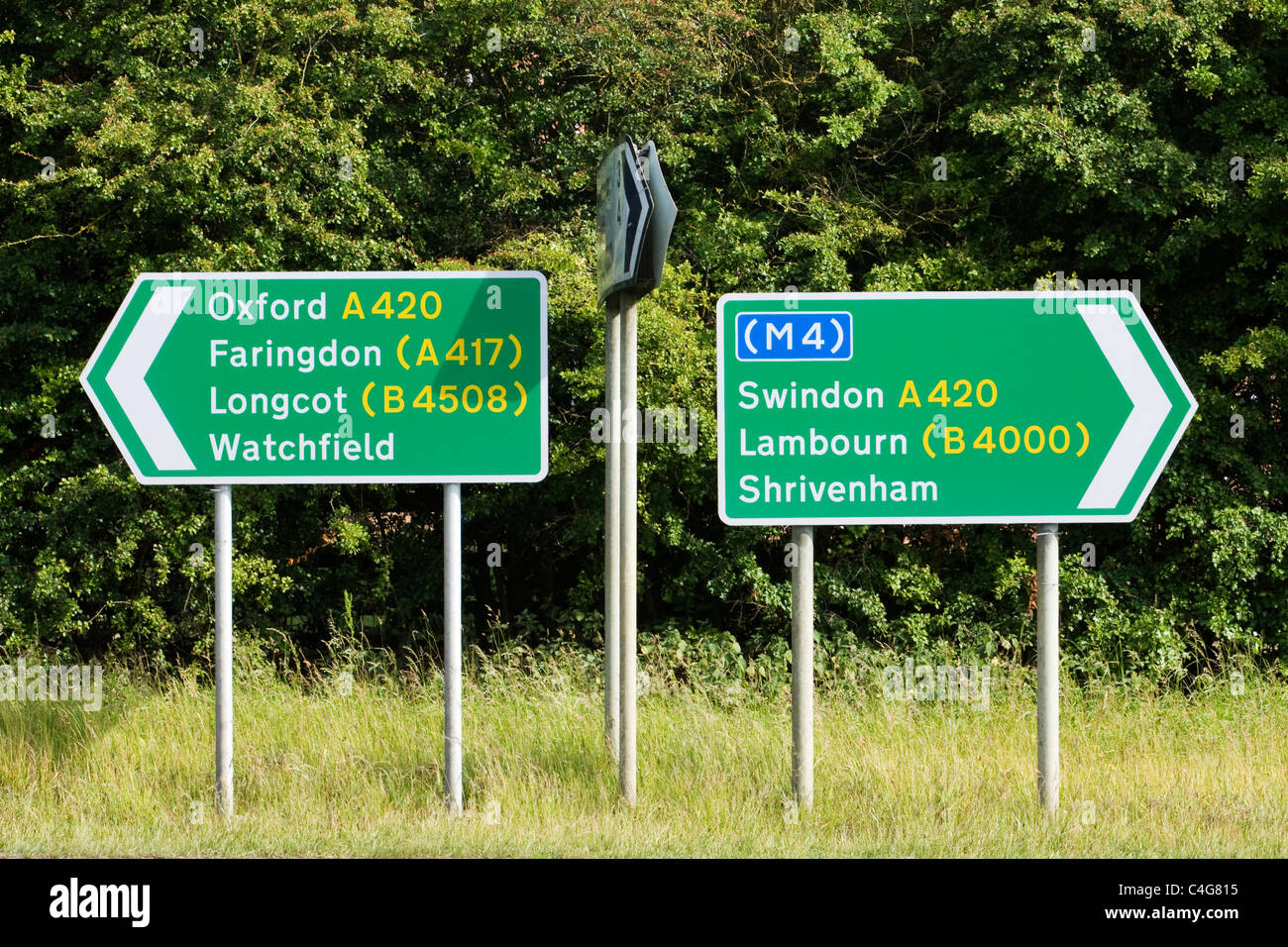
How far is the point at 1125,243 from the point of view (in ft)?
35.8

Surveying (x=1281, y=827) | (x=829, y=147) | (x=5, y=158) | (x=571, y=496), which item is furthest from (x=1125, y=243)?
(x=5, y=158)

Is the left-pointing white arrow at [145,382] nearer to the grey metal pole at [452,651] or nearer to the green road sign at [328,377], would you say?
the green road sign at [328,377]

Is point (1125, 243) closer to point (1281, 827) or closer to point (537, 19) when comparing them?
point (537, 19)

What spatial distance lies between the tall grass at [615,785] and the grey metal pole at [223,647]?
0.25 metres

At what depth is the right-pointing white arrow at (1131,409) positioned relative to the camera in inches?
199

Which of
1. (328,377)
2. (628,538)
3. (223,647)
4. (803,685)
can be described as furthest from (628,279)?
(223,647)

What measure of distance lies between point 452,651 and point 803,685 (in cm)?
161

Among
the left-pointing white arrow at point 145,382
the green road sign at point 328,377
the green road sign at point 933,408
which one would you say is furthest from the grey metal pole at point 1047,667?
the left-pointing white arrow at point 145,382

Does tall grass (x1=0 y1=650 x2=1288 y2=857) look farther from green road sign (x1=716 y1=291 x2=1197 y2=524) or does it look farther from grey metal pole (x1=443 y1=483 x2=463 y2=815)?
green road sign (x1=716 y1=291 x2=1197 y2=524)

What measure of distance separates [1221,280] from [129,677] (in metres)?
10.5

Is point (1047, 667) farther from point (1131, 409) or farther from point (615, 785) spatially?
point (615, 785)

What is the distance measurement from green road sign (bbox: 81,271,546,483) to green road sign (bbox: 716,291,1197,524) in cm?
102

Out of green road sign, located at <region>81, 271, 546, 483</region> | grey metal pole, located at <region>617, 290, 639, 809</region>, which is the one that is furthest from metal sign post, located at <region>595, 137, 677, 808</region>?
green road sign, located at <region>81, 271, 546, 483</region>

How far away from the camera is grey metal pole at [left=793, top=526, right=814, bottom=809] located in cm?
513
